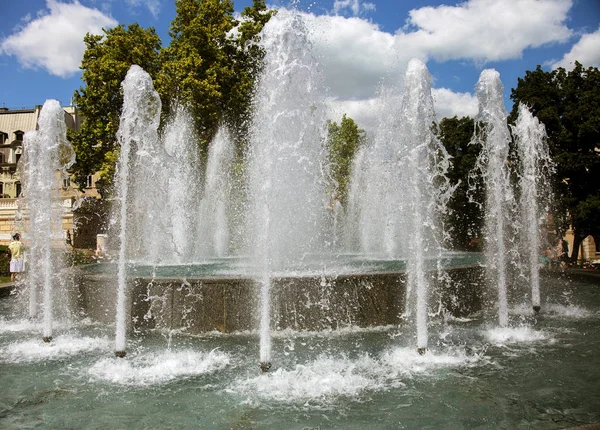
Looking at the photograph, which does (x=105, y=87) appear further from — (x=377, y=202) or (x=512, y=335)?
(x=512, y=335)

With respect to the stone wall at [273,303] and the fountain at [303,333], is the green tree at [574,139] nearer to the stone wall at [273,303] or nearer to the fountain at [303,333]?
the fountain at [303,333]

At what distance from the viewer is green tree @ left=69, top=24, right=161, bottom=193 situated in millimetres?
24562

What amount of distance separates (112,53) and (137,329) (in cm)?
2024

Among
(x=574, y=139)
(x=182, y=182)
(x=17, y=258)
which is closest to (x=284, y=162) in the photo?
(x=17, y=258)

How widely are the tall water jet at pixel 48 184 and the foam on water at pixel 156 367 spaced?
2398 mm

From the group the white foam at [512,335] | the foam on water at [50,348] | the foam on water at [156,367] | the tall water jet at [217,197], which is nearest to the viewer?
the foam on water at [156,367]

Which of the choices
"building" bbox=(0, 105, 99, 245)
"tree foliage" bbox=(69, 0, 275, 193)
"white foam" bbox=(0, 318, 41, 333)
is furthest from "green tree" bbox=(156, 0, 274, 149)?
"building" bbox=(0, 105, 99, 245)

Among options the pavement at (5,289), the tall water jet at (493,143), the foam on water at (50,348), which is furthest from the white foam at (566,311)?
the pavement at (5,289)

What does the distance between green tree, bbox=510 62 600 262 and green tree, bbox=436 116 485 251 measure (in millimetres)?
6285

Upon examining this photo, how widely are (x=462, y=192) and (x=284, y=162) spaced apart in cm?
2387

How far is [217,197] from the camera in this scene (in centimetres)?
2311

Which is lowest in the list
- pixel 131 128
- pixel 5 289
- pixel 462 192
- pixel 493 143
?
pixel 5 289

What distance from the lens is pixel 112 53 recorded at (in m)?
24.7

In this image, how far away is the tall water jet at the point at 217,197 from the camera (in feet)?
72.1
